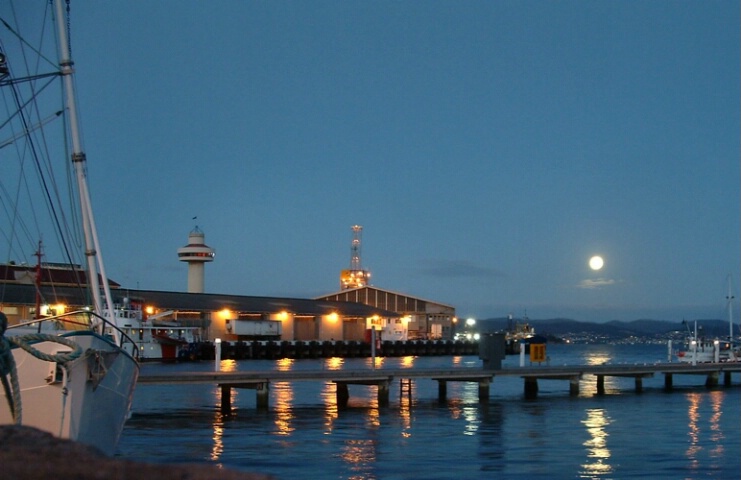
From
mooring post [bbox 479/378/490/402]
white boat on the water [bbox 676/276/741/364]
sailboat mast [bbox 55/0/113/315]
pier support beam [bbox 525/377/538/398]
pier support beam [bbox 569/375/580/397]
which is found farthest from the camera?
A: white boat on the water [bbox 676/276/741/364]

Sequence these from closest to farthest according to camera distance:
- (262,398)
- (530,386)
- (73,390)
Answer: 1. (73,390)
2. (262,398)
3. (530,386)

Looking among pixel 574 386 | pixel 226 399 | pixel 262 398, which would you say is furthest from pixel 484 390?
pixel 226 399

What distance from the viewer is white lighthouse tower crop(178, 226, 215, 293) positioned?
121919 millimetres

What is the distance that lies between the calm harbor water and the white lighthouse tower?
2952 inches

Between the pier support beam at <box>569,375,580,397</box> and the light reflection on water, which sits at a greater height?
the pier support beam at <box>569,375,580,397</box>

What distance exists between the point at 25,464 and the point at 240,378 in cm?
3176

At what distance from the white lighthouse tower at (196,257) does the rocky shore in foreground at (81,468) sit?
390 ft

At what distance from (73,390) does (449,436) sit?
55.5 ft

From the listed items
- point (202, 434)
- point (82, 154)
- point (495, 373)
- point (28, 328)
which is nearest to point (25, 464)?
point (28, 328)

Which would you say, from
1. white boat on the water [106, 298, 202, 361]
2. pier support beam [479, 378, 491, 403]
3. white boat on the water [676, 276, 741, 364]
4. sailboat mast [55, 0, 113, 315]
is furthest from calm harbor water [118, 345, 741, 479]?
white boat on the water [106, 298, 202, 361]

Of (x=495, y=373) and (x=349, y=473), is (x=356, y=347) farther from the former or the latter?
(x=349, y=473)

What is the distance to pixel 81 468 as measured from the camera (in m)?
4.39

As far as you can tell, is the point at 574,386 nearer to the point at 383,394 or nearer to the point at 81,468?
the point at 383,394

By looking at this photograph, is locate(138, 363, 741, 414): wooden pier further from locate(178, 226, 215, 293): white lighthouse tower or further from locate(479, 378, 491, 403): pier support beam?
locate(178, 226, 215, 293): white lighthouse tower
